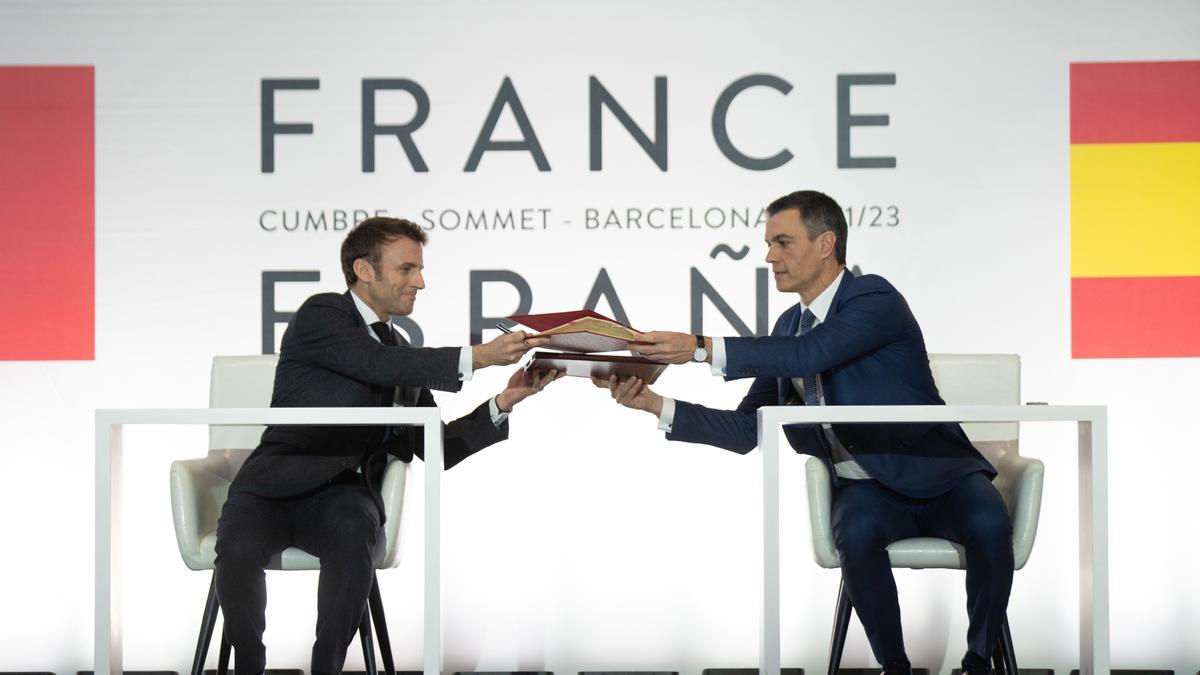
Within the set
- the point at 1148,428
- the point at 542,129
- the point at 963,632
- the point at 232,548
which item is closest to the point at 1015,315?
the point at 1148,428

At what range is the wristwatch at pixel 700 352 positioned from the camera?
3.10 m

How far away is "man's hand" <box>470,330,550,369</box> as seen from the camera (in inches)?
122

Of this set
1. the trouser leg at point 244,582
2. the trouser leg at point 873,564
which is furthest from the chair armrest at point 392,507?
the trouser leg at point 873,564

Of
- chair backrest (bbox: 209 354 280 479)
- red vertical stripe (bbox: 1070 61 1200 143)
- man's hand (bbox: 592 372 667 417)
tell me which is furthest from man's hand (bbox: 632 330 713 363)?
red vertical stripe (bbox: 1070 61 1200 143)

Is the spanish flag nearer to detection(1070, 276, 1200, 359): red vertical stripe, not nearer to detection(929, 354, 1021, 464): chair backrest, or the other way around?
detection(1070, 276, 1200, 359): red vertical stripe

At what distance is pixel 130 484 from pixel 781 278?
7.66 feet

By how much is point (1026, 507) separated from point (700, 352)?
2.94 feet

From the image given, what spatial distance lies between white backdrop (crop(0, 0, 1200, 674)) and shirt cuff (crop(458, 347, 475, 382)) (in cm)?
110

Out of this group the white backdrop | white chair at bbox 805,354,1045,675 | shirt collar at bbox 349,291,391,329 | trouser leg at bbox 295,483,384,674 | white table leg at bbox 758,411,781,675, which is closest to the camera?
white table leg at bbox 758,411,781,675

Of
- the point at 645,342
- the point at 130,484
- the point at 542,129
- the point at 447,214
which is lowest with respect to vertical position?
the point at 130,484

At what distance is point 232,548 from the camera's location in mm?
2902

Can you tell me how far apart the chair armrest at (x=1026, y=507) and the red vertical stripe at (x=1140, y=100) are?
1.63 meters

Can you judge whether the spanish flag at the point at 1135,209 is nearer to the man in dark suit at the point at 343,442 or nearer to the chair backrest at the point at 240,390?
the man in dark suit at the point at 343,442

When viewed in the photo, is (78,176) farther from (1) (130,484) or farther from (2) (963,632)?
(2) (963,632)
